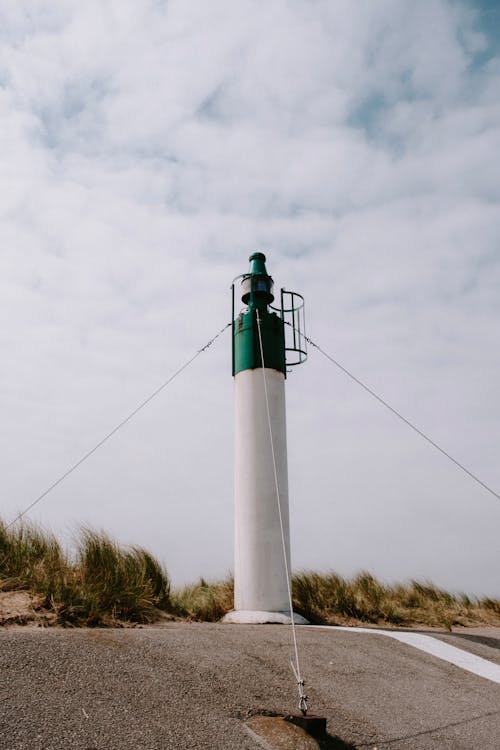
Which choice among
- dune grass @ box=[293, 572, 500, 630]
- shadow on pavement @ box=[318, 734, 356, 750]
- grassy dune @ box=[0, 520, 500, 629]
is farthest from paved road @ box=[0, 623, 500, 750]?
dune grass @ box=[293, 572, 500, 630]

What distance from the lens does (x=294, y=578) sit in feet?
32.8

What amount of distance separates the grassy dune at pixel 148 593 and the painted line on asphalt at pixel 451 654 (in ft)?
7.29

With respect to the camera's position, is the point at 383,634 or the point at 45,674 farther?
the point at 383,634

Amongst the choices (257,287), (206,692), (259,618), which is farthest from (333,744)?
(257,287)

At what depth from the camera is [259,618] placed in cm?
769

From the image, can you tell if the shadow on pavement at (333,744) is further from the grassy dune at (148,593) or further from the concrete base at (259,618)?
Answer: the concrete base at (259,618)

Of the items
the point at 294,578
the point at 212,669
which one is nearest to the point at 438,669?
the point at 212,669

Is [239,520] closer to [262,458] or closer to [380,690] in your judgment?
[262,458]

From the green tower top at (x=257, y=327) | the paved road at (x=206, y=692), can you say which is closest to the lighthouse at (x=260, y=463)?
the green tower top at (x=257, y=327)

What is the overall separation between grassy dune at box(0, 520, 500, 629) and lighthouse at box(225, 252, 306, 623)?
839 mm

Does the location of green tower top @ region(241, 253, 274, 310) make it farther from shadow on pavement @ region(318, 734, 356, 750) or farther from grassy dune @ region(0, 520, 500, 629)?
shadow on pavement @ region(318, 734, 356, 750)

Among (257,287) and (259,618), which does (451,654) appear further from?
(257,287)

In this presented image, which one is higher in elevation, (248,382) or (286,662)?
(248,382)

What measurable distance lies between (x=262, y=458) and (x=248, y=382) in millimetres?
1212
